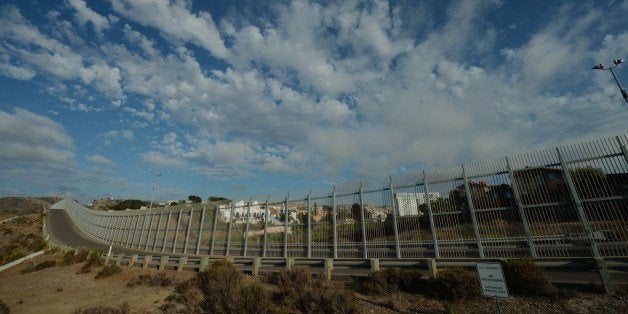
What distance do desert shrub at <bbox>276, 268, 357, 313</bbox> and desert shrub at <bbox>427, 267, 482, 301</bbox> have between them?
7.20ft

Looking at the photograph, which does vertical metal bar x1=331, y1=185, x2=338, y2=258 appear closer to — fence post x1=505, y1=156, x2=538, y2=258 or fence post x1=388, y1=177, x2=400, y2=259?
fence post x1=388, y1=177, x2=400, y2=259

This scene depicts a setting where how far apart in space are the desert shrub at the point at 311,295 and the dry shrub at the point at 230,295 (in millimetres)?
634

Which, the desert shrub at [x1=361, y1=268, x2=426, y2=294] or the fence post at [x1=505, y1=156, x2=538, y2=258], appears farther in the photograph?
the fence post at [x1=505, y1=156, x2=538, y2=258]

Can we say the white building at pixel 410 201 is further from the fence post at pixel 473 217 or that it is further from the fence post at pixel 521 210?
the fence post at pixel 521 210

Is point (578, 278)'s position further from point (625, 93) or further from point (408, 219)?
point (625, 93)

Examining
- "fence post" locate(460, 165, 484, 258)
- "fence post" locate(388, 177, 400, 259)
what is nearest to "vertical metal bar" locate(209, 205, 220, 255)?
"fence post" locate(388, 177, 400, 259)

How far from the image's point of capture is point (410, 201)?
13.5 m

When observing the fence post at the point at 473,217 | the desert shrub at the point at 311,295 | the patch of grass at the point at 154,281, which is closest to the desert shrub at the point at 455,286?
the desert shrub at the point at 311,295

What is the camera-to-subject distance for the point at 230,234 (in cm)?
1980

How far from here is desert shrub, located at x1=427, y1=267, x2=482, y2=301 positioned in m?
7.48

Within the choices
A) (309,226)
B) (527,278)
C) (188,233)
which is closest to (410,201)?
(309,226)

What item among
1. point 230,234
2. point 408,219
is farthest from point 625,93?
point 230,234

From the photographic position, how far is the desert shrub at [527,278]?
705cm

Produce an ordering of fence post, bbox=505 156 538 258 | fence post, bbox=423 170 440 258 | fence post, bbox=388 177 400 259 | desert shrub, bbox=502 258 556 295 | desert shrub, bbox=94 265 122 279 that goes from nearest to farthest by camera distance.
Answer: desert shrub, bbox=502 258 556 295
fence post, bbox=505 156 538 258
fence post, bbox=423 170 440 258
fence post, bbox=388 177 400 259
desert shrub, bbox=94 265 122 279
